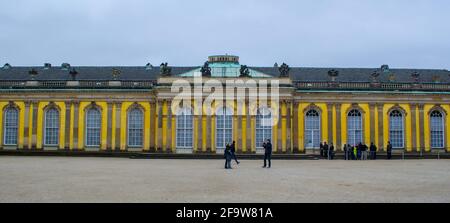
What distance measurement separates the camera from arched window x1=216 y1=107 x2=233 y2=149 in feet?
138

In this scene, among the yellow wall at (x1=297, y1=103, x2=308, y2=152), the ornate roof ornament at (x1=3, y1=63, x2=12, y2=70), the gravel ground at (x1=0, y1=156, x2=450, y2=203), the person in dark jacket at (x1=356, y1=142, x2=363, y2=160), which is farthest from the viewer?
the ornate roof ornament at (x1=3, y1=63, x2=12, y2=70)

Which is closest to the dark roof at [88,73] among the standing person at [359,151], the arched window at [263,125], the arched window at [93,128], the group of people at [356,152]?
the arched window at [93,128]

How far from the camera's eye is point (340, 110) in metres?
43.6

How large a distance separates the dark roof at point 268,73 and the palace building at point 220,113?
238 cm

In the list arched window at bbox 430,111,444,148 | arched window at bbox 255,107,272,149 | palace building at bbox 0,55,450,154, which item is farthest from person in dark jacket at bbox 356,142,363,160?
arched window at bbox 430,111,444,148

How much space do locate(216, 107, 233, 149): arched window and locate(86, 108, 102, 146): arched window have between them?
31.6 ft

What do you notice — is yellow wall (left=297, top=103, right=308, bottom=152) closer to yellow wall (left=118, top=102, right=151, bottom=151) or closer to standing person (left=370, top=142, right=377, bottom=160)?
standing person (left=370, top=142, right=377, bottom=160)

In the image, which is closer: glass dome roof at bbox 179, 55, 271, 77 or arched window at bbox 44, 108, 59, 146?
glass dome roof at bbox 179, 55, 271, 77

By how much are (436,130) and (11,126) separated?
3383 cm

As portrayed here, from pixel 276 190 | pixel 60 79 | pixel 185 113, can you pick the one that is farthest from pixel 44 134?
pixel 276 190

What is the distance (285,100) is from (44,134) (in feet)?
63.4

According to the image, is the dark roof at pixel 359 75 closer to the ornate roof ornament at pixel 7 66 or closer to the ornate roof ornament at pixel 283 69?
the ornate roof ornament at pixel 283 69
